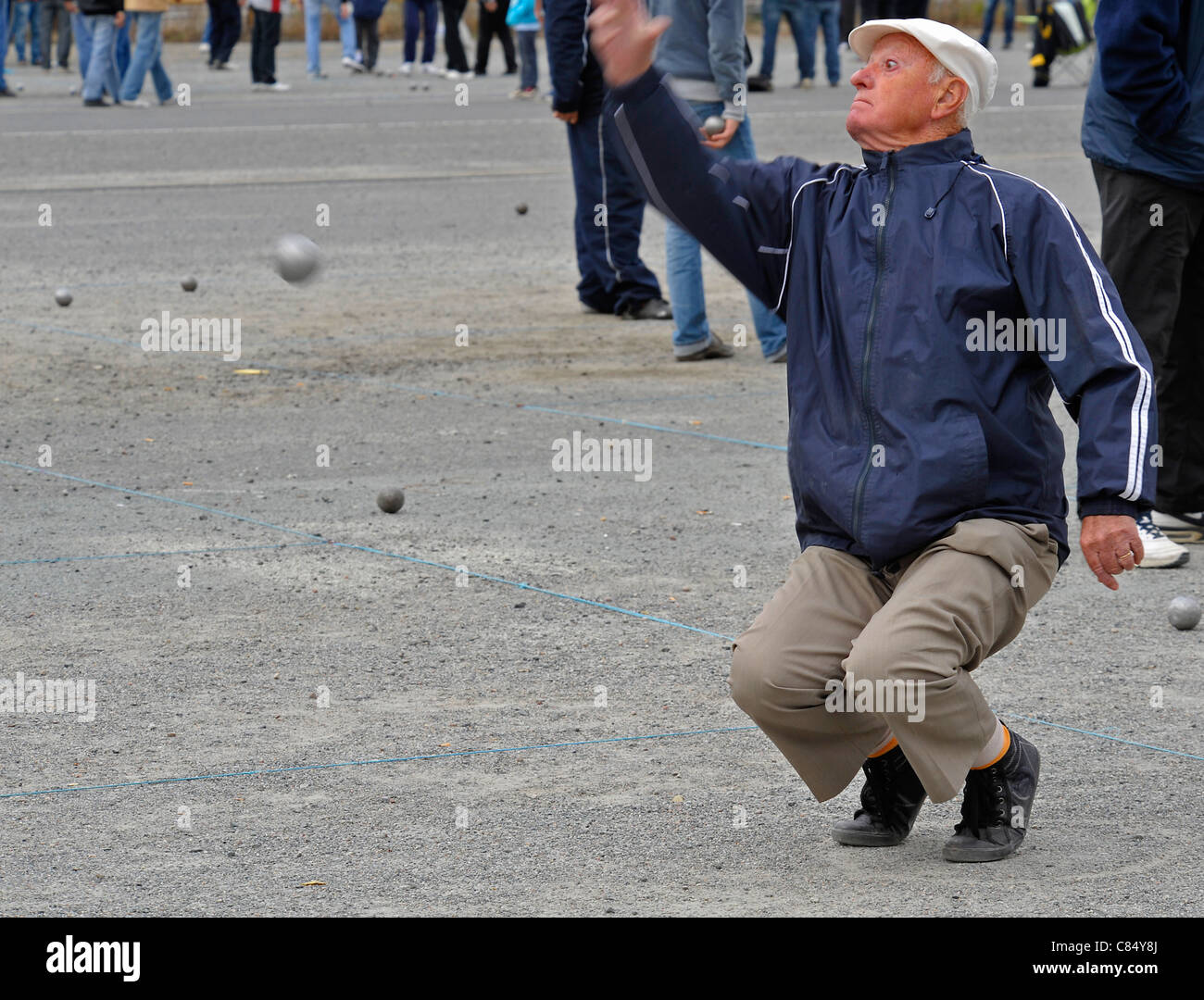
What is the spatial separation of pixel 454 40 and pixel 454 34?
0.44 feet

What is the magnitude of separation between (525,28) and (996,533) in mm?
19145

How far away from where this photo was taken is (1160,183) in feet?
19.7

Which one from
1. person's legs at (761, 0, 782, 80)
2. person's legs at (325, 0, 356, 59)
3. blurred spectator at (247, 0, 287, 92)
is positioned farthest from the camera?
person's legs at (325, 0, 356, 59)

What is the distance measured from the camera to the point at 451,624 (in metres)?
5.46

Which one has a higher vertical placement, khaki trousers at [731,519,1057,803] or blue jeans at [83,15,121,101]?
khaki trousers at [731,519,1057,803]

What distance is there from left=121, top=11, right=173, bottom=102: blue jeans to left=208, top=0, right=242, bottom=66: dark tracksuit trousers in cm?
567

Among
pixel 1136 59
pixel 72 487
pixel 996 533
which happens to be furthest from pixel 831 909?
pixel 72 487

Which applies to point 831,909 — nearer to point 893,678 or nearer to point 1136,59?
point 893,678

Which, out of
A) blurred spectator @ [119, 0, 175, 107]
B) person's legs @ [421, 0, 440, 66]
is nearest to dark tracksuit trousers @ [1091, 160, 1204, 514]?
blurred spectator @ [119, 0, 175, 107]

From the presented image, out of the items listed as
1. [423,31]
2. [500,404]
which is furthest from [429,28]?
[500,404]

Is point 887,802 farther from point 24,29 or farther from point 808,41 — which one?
point 24,29

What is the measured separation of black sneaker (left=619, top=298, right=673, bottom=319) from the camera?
10.3m

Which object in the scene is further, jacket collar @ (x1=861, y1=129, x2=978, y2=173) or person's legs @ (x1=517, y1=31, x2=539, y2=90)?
person's legs @ (x1=517, y1=31, x2=539, y2=90)

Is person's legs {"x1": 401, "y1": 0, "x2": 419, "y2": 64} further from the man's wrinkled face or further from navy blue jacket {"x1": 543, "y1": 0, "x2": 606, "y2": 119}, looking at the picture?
the man's wrinkled face
